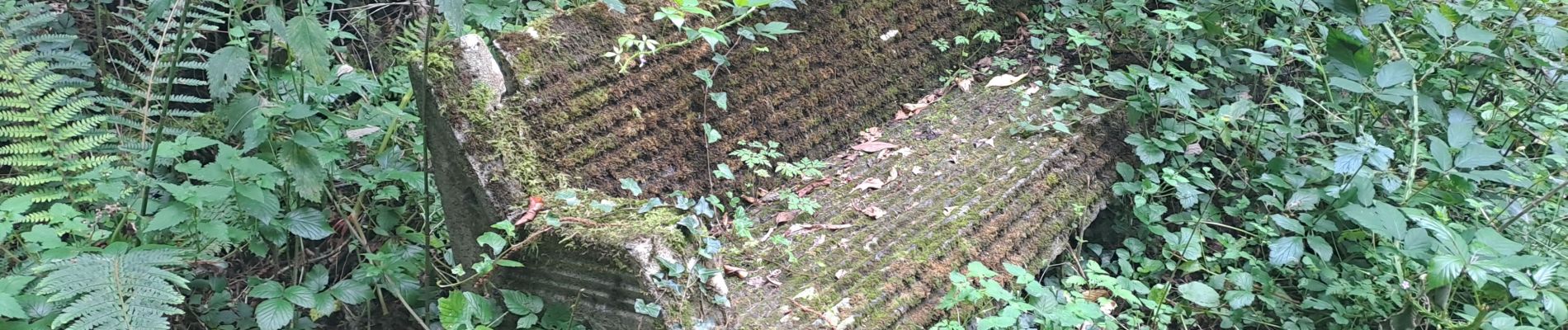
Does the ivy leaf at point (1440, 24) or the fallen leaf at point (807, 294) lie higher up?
the ivy leaf at point (1440, 24)

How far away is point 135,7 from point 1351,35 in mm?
4506

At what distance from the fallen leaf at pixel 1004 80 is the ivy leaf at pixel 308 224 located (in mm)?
2464

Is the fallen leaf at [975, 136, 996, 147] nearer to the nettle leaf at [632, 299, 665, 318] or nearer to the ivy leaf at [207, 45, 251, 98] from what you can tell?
the nettle leaf at [632, 299, 665, 318]

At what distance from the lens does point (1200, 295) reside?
2.88 meters

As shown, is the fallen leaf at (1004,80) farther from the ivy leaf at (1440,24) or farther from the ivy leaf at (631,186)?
the ivy leaf at (631,186)

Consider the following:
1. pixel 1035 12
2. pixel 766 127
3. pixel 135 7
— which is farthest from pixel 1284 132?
pixel 135 7

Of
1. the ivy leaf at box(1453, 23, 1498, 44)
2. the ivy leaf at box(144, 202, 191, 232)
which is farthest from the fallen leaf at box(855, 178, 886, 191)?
the ivy leaf at box(1453, 23, 1498, 44)

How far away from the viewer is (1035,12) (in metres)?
4.12

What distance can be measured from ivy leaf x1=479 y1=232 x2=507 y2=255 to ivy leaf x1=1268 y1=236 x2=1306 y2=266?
2340 millimetres

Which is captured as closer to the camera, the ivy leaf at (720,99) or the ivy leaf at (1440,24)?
the ivy leaf at (720,99)

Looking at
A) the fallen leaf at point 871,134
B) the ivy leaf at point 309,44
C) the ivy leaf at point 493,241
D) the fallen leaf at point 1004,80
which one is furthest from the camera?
the fallen leaf at point 1004,80

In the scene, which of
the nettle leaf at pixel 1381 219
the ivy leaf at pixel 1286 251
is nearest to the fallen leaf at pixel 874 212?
the ivy leaf at pixel 1286 251

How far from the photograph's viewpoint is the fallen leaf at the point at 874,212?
2.81m

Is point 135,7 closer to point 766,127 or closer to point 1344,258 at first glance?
point 766,127
